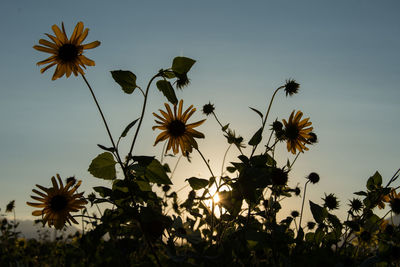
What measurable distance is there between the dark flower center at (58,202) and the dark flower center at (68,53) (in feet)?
3.62

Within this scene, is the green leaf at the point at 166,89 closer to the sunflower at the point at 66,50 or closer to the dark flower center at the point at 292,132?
the sunflower at the point at 66,50

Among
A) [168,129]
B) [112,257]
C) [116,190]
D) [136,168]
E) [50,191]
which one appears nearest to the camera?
[112,257]

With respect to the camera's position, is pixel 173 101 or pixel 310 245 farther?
pixel 310 245

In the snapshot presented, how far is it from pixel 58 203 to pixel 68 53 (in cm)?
120

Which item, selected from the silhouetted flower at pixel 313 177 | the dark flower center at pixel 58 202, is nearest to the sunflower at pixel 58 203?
the dark flower center at pixel 58 202

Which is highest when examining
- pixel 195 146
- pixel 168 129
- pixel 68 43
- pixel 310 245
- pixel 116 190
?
pixel 68 43

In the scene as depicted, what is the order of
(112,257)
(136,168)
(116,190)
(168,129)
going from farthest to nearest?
(168,129) < (116,190) < (136,168) < (112,257)

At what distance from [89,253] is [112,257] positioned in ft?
3.50

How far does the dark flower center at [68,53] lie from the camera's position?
8.04 ft

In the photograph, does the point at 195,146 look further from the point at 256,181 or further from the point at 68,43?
the point at 68,43

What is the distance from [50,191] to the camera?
8.84ft

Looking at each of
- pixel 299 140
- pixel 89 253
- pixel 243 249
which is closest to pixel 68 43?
pixel 89 253

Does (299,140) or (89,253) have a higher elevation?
(299,140)

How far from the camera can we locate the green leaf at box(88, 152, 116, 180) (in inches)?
81.0
